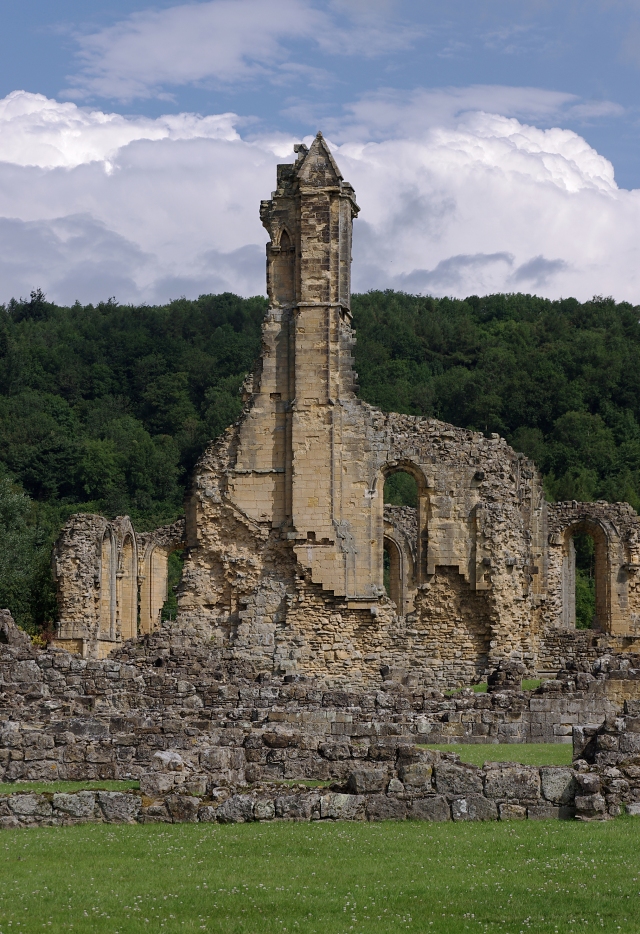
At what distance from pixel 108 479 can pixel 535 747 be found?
4923 centimetres

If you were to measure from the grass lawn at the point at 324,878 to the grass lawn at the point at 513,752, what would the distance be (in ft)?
14.8

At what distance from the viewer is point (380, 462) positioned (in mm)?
30453

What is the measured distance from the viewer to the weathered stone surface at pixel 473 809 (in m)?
13.0

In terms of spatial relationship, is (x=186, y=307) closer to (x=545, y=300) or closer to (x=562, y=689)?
(x=545, y=300)

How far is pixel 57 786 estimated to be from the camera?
15078mm

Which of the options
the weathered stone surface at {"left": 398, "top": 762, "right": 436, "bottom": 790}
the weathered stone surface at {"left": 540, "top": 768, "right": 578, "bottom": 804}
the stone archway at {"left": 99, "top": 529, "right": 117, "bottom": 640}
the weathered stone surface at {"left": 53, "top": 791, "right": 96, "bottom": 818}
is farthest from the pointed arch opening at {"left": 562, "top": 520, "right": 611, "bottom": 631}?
the weathered stone surface at {"left": 53, "top": 791, "right": 96, "bottom": 818}

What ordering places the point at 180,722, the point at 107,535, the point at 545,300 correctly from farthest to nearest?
the point at 545,300
the point at 107,535
the point at 180,722

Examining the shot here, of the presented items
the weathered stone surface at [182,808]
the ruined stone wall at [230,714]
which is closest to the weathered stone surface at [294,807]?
the weathered stone surface at [182,808]

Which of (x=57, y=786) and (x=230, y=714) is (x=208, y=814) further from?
(x=230, y=714)

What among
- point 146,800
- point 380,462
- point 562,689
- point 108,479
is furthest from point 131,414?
point 146,800

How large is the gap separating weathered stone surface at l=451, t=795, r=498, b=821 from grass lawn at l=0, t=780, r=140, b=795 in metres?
3.23

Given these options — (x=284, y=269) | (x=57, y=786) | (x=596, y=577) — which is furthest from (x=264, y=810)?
(x=596, y=577)

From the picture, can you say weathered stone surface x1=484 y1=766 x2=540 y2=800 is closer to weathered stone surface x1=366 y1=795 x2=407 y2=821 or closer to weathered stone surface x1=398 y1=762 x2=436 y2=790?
weathered stone surface x1=398 y1=762 x2=436 y2=790

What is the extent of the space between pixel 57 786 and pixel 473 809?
4.37m
